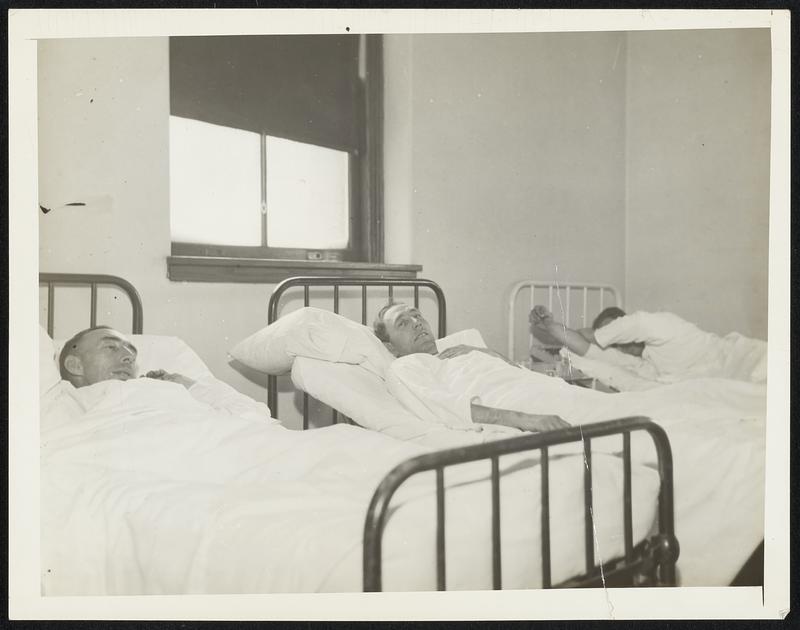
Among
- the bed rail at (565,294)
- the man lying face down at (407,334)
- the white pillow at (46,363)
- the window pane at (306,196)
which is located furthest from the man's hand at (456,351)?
the white pillow at (46,363)

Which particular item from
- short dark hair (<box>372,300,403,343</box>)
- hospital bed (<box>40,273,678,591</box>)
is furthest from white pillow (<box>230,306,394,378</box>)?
hospital bed (<box>40,273,678,591</box>)

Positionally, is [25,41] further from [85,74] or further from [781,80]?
[781,80]

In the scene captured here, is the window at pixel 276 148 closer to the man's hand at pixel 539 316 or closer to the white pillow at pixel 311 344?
the white pillow at pixel 311 344

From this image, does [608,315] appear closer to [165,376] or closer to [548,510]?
[548,510]

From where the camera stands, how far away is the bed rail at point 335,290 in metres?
1.30

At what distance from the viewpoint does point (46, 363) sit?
1088mm

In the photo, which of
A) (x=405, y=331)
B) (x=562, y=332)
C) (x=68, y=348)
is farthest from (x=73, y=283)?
(x=562, y=332)

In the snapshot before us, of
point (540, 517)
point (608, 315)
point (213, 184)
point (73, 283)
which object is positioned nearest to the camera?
point (540, 517)

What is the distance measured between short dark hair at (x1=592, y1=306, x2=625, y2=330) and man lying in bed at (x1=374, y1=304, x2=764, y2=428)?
0.53 feet

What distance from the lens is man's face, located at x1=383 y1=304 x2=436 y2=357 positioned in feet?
4.55

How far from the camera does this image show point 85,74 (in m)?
1.07

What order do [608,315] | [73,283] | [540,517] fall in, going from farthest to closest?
[608,315]
[73,283]
[540,517]

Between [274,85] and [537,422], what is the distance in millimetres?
946

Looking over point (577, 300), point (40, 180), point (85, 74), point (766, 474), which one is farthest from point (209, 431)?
point (766, 474)
